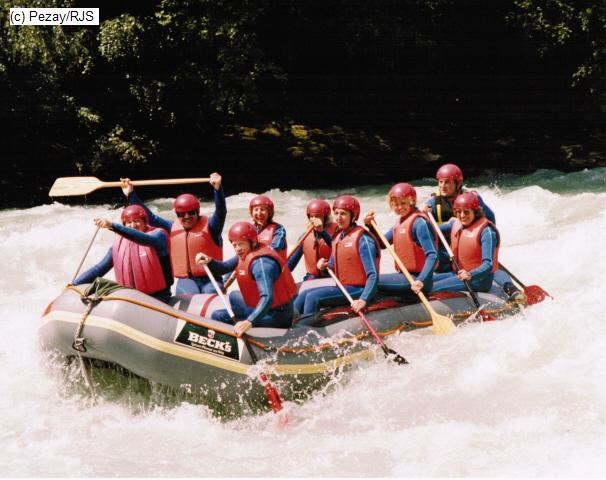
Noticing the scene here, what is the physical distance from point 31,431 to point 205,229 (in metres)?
1.99

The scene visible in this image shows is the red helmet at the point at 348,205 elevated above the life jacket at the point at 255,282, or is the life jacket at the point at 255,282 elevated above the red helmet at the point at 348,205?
the red helmet at the point at 348,205

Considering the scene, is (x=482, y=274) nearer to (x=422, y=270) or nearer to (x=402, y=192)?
(x=422, y=270)

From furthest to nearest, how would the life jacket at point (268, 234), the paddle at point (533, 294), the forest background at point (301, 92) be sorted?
the forest background at point (301, 92)
the paddle at point (533, 294)
the life jacket at point (268, 234)

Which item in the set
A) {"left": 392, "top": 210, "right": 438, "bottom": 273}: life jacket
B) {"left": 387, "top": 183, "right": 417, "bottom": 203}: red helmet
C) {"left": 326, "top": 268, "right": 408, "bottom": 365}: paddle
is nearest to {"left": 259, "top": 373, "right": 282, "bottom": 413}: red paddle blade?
{"left": 326, "top": 268, "right": 408, "bottom": 365}: paddle

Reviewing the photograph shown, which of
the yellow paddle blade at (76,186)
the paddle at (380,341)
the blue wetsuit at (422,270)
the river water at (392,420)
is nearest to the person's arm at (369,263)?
the paddle at (380,341)

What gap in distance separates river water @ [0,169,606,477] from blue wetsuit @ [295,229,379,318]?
442 millimetres

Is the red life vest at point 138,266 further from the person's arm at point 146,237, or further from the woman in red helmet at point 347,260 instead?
the woman in red helmet at point 347,260

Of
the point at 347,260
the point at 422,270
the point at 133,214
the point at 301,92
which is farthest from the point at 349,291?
the point at 301,92

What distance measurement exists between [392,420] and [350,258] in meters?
1.32

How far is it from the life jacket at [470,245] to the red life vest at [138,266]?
253cm

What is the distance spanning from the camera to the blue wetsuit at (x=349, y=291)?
563 cm

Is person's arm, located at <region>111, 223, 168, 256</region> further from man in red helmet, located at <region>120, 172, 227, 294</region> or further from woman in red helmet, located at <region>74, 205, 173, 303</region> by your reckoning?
man in red helmet, located at <region>120, 172, 227, 294</region>

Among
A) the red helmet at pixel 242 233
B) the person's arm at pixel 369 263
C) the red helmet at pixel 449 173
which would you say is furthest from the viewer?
the red helmet at pixel 449 173

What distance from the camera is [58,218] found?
12125 millimetres
